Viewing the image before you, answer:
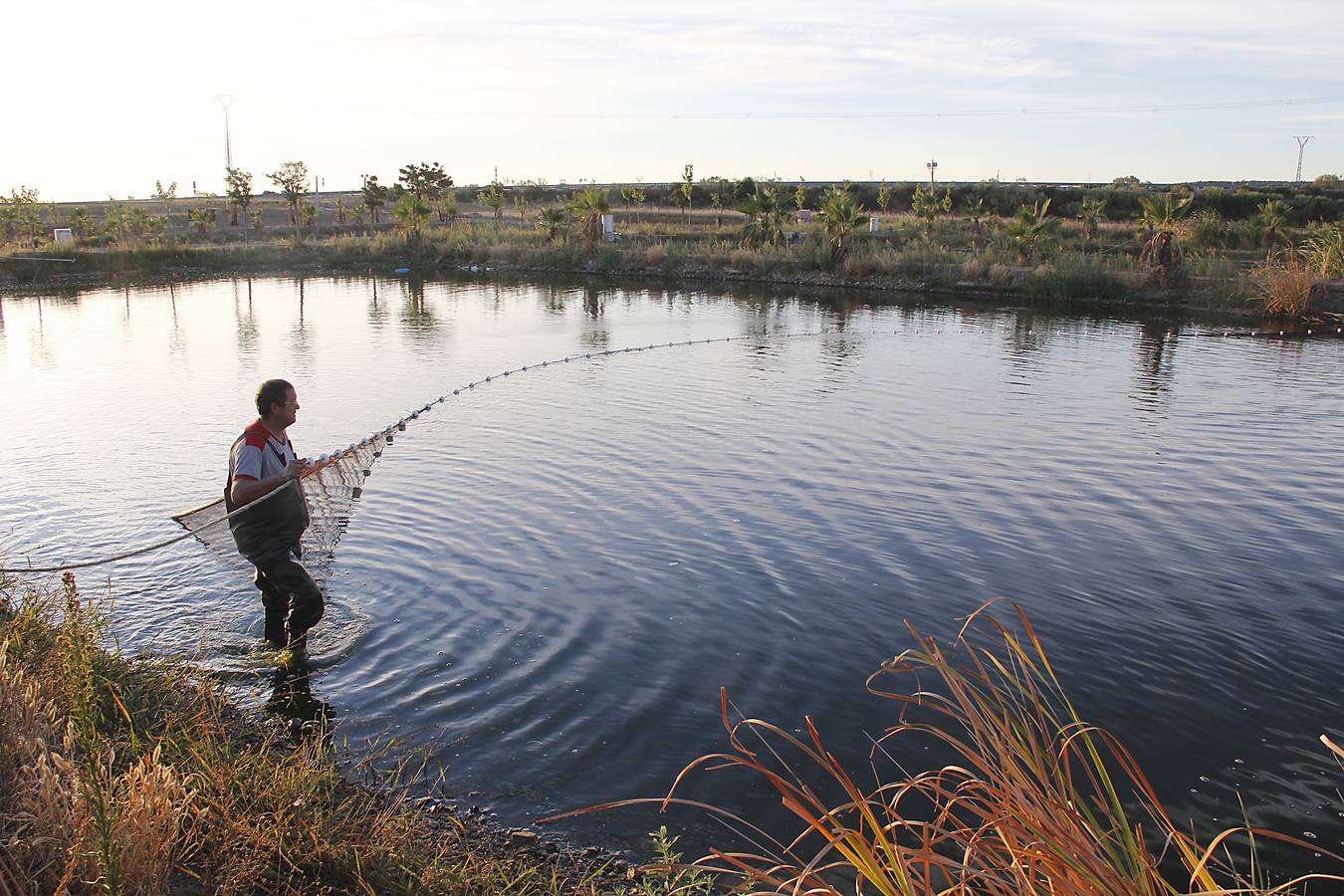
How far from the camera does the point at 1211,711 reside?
682 centimetres

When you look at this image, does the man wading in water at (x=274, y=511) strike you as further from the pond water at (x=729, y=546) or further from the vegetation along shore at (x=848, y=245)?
the vegetation along shore at (x=848, y=245)

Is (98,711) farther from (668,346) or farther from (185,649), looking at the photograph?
(668,346)

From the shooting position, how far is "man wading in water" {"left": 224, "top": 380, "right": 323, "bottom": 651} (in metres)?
6.62

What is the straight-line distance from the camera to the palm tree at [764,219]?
47.5 m

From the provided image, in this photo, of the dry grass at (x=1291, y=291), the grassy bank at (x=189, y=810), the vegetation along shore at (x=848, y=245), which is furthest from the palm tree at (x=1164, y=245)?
the grassy bank at (x=189, y=810)

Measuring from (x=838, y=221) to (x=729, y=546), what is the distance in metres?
33.4

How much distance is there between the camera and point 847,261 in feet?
136

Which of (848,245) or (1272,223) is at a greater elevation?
(1272,223)

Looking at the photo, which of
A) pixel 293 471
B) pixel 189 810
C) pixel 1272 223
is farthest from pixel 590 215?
pixel 189 810

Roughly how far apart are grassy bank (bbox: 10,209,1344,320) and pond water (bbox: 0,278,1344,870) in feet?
36.1

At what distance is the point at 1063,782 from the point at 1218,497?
10.1m

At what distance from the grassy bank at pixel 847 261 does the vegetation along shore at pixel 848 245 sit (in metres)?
0.08

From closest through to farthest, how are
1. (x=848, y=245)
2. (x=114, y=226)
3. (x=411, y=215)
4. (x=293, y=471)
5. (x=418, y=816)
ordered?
(x=418, y=816) → (x=293, y=471) → (x=848, y=245) → (x=411, y=215) → (x=114, y=226)

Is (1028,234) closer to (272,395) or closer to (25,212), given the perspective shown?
(272,395)
